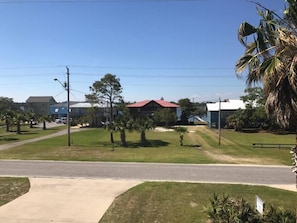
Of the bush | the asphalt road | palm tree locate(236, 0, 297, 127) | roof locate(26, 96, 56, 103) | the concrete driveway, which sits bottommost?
the concrete driveway

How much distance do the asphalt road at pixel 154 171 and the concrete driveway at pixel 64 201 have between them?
6.74 feet

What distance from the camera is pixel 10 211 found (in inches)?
499

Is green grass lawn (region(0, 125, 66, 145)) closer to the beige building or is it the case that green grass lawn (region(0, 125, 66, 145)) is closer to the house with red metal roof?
the house with red metal roof

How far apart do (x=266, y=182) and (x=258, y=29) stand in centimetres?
1194

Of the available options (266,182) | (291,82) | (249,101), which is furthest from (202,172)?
(249,101)

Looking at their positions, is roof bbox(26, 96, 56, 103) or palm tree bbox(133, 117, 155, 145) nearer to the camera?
palm tree bbox(133, 117, 155, 145)

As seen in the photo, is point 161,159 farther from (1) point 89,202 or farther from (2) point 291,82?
(2) point 291,82

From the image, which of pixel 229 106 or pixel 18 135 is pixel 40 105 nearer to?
pixel 18 135

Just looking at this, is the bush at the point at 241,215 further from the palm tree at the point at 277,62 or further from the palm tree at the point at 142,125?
the palm tree at the point at 142,125

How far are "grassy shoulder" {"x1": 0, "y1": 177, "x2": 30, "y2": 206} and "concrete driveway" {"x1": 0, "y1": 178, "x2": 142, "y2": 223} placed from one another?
354 millimetres

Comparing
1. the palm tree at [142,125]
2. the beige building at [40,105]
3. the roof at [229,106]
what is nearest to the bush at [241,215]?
the palm tree at [142,125]

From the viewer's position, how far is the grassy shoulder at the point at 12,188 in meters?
14.8

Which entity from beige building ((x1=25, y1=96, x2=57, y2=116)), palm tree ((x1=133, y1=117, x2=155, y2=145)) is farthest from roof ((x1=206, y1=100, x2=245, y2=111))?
beige building ((x1=25, y1=96, x2=57, y2=116))

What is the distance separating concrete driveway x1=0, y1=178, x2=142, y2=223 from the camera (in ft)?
39.4
